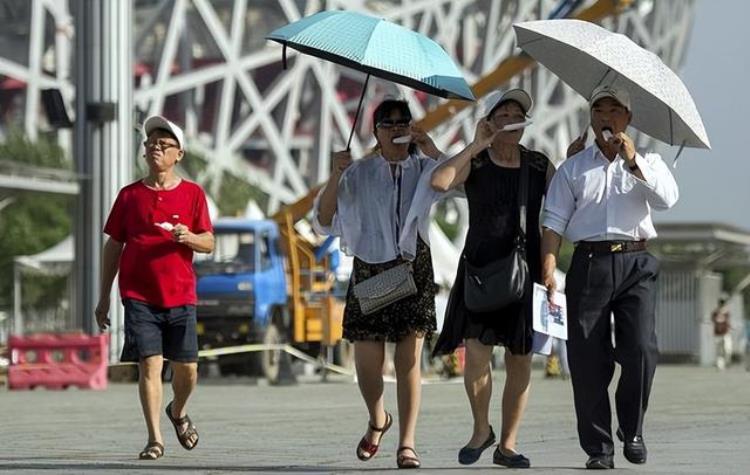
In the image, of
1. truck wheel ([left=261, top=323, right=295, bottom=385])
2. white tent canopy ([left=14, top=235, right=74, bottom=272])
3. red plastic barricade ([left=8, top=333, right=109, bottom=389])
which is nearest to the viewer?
red plastic barricade ([left=8, top=333, right=109, bottom=389])

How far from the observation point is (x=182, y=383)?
1065 centimetres

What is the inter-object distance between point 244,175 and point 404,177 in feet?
191

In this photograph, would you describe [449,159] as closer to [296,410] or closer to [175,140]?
[175,140]


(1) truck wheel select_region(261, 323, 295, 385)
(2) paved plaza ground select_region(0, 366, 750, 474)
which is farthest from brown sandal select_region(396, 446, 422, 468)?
(1) truck wheel select_region(261, 323, 295, 385)

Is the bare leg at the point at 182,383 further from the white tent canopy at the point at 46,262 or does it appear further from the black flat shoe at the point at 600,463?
the white tent canopy at the point at 46,262

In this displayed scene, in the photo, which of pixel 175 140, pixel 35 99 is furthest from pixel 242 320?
pixel 35 99

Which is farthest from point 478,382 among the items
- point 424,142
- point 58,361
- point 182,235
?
point 58,361

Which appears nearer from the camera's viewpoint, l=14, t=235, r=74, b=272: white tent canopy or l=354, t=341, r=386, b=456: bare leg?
l=354, t=341, r=386, b=456: bare leg

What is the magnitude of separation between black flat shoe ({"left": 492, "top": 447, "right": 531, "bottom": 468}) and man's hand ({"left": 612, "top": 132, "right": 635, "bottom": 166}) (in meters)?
1.50

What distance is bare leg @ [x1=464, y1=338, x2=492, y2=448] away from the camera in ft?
31.7

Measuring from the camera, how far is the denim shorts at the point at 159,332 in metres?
10.4

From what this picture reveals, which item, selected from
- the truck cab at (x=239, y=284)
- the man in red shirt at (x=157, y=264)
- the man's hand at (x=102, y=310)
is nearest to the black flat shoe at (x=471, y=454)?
the man in red shirt at (x=157, y=264)

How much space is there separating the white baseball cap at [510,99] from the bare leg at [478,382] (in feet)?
3.66

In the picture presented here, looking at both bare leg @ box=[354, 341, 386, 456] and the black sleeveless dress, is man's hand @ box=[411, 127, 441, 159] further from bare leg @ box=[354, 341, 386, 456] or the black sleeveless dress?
bare leg @ box=[354, 341, 386, 456]
